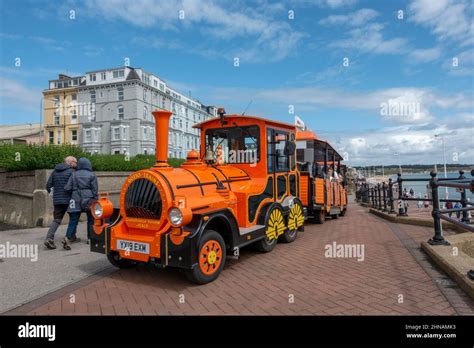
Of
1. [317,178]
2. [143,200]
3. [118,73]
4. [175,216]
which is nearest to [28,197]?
[143,200]

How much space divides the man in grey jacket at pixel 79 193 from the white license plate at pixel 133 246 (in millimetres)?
2162

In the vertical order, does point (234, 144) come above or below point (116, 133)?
below

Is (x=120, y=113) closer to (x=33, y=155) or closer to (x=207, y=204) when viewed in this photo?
(x=33, y=155)

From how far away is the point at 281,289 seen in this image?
3.96 m

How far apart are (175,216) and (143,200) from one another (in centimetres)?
80

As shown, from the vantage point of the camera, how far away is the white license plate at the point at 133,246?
4.17 meters

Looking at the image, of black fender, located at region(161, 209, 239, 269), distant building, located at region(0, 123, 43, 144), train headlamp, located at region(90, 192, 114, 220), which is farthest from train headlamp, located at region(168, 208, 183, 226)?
distant building, located at region(0, 123, 43, 144)

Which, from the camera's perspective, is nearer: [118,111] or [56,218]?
[56,218]

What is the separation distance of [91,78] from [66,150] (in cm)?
4124

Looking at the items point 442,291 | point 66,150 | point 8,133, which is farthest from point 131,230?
point 8,133

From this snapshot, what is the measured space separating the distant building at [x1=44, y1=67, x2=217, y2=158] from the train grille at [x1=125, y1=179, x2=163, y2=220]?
3934 centimetres

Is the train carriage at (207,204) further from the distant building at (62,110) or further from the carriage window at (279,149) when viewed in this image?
the distant building at (62,110)
